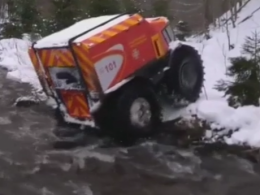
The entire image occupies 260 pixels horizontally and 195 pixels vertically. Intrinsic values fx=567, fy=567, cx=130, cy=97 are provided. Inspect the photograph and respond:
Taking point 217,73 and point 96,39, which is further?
point 217,73

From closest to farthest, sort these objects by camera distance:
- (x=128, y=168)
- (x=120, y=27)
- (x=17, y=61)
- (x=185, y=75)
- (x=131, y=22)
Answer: (x=128, y=168)
(x=120, y=27)
(x=131, y=22)
(x=185, y=75)
(x=17, y=61)

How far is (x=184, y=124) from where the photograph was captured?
7949mm

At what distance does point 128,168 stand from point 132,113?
0.88 metres

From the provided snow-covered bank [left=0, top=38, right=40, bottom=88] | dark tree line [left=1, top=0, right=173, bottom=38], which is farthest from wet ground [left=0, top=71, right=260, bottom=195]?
dark tree line [left=1, top=0, right=173, bottom=38]

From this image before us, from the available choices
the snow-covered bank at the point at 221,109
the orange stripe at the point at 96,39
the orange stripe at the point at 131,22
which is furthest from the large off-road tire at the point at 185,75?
the orange stripe at the point at 96,39

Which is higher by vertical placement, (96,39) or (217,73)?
(96,39)

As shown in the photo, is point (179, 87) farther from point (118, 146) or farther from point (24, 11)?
point (24, 11)

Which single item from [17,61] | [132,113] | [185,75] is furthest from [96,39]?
[17,61]

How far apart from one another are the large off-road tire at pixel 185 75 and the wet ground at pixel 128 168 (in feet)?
1.93

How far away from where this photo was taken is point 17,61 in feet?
40.3

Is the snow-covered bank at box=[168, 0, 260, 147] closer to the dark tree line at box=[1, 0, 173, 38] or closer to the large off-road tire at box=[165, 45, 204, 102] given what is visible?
the large off-road tire at box=[165, 45, 204, 102]

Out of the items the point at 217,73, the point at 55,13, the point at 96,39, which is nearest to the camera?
the point at 96,39

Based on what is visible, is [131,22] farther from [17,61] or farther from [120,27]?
[17,61]

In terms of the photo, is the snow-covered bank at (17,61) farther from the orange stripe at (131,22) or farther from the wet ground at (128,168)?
the orange stripe at (131,22)
